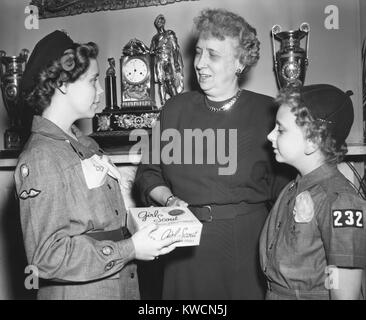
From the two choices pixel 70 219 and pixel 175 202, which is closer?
pixel 70 219

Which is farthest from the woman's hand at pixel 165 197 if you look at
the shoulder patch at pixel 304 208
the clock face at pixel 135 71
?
the clock face at pixel 135 71

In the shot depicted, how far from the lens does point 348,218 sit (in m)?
1.34

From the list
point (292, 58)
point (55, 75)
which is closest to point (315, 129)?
point (55, 75)

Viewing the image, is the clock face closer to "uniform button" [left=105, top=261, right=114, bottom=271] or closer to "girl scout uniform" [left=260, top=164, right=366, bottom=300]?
"girl scout uniform" [left=260, top=164, right=366, bottom=300]

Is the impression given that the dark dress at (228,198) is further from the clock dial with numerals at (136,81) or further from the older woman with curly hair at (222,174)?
the clock dial with numerals at (136,81)

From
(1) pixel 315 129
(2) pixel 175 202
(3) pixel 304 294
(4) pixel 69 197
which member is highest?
(1) pixel 315 129

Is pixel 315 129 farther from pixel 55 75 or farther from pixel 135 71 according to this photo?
pixel 135 71

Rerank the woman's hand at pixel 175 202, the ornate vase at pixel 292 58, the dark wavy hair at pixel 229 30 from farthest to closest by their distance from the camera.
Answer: the ornate vase at pixel 292 58
the dark wavy hair at pixel 229 30
the woman's hand at pixel 175 202

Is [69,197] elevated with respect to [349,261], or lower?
elevated

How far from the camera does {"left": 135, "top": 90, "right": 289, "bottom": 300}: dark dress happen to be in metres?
1.76

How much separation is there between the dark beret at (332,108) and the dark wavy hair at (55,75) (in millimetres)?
804

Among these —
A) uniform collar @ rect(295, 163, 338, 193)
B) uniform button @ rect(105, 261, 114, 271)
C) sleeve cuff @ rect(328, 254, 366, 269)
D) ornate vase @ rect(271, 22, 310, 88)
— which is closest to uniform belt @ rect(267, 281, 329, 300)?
sleeve cuff @ rect(328, 254, 366, 269)

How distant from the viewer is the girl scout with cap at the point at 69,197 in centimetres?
128

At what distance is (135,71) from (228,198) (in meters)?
1.34
